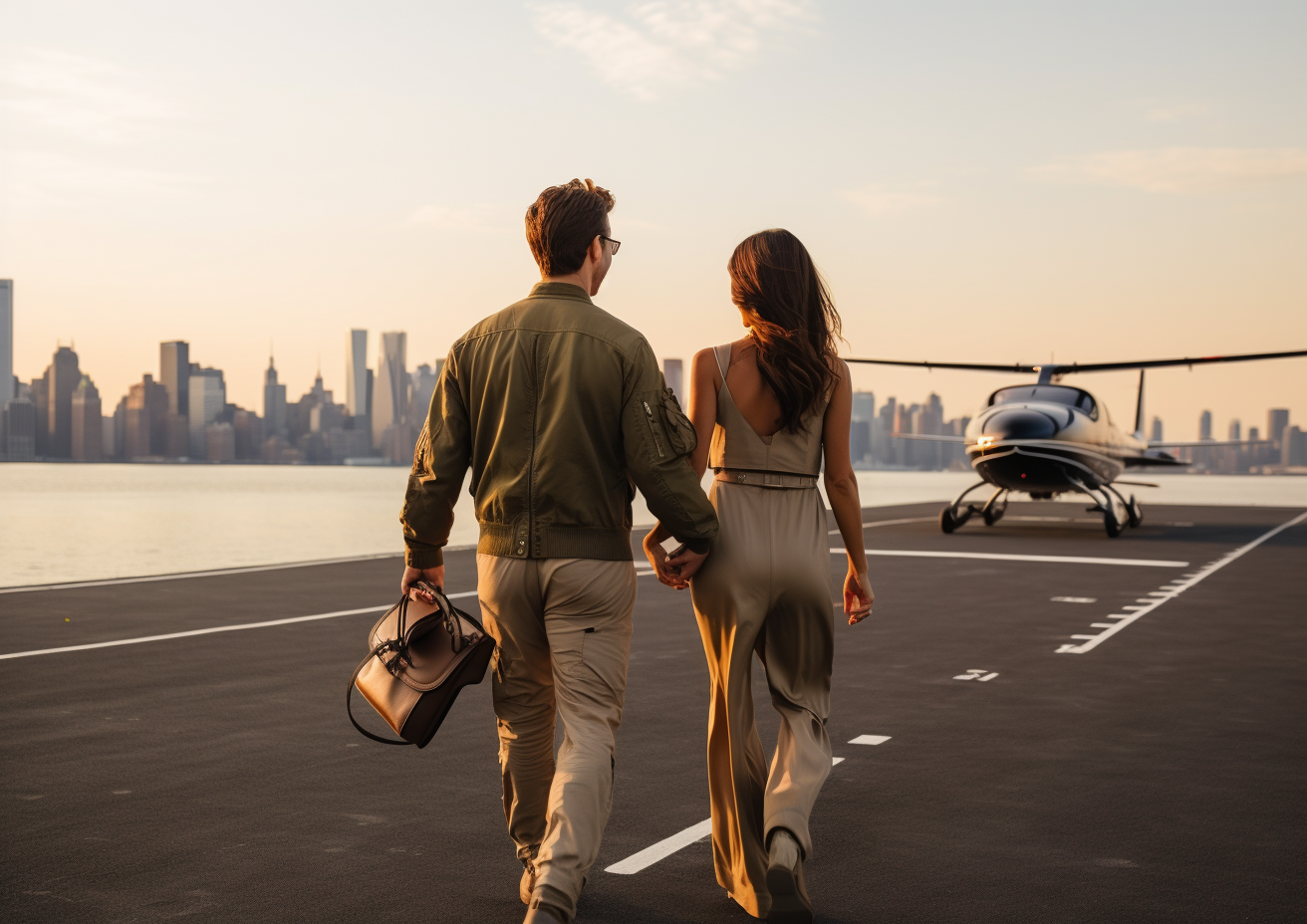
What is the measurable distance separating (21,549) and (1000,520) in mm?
23432

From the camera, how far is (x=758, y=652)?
12.5 feet

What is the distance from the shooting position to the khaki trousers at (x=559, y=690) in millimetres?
3318

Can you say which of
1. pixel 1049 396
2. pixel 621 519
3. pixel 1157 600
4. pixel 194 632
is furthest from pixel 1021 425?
pixel 621 519

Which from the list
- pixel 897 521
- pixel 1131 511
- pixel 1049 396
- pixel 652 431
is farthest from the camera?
pixel 897 521

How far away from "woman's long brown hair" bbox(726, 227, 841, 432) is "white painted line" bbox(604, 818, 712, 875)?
1629 millimetres

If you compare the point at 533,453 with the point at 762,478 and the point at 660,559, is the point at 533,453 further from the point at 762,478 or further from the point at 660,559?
the point at 762,478

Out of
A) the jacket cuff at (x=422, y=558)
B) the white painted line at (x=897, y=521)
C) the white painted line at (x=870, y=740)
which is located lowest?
the white painted line at (x=897, y=521)

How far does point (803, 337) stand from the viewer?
3.79m

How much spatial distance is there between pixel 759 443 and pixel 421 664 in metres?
1.25

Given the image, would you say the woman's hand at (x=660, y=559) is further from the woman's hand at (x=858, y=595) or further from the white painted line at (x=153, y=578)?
the white painted line at (x=153, y=578)

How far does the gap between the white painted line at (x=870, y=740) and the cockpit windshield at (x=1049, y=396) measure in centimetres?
1735

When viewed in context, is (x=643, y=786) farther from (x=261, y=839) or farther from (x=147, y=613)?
(x=147, y=613)

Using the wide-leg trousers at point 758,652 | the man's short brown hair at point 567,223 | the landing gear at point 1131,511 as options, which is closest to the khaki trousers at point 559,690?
the wide-leg trousers at point 758,652

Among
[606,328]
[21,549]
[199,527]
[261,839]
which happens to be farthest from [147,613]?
[199,527]
